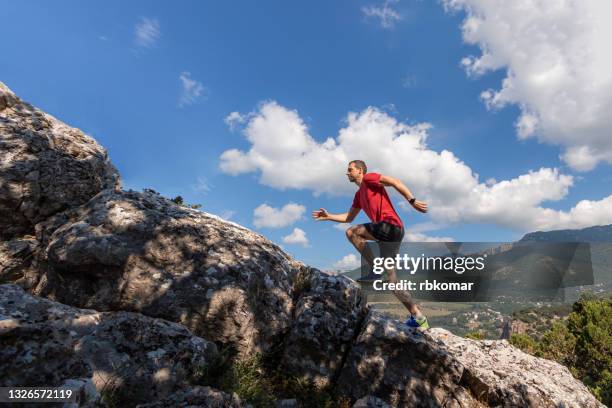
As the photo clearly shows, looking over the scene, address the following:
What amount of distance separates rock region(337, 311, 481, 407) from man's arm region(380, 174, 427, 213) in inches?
114

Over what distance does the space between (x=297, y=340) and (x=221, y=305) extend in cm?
188

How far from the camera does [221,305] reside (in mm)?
6570

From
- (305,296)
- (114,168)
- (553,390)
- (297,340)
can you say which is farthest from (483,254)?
(114,168)

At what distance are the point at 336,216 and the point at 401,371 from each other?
165 inches

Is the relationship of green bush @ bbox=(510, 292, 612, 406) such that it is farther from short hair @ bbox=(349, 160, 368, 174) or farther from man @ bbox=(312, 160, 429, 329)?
short hair @ bbox=(349, 160, 368, 174)

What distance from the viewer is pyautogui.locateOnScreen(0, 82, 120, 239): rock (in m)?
7.64

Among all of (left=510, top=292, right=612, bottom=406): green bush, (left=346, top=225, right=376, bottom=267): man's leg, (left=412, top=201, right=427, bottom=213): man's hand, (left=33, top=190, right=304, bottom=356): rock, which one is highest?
(left=412, top=201, right=427, bottom=213): man's hand

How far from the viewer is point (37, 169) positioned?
314 inches

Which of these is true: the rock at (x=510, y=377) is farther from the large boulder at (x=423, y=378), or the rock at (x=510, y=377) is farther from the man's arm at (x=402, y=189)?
the man's arm at (x=402, y=189)

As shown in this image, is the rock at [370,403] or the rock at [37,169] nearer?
the rock at [370,403]

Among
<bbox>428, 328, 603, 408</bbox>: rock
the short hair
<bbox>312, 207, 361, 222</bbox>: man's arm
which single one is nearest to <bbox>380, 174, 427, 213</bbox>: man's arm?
the short hair

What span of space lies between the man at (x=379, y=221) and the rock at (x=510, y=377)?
1.34 m

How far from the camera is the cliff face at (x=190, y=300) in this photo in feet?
17.3

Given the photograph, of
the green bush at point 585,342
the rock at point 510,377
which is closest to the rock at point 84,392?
the rock at point 510,377
